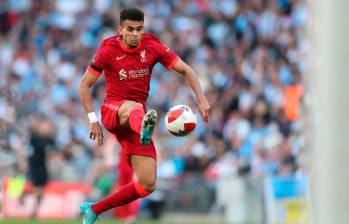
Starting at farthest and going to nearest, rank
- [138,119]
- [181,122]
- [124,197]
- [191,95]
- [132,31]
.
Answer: [191,95], [124,197], [132,31], [138,119], [181,122]

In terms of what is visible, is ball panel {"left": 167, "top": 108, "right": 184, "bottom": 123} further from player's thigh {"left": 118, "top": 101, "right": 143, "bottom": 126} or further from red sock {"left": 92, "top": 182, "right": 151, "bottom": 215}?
red sock {"left": 92, "top": 182, "right": 151, "bottom": 215}

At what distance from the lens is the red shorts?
306 inches

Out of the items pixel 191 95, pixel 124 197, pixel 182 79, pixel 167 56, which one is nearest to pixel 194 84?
pixel 167 56

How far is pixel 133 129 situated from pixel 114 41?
805mm

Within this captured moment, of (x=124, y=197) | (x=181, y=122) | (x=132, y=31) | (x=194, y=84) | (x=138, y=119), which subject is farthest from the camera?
(x=124, y=197)

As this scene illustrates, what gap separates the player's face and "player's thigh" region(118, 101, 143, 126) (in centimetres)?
48

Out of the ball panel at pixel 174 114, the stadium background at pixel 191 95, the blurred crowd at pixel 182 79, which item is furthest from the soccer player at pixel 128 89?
the blurred crowd at pixel 182 79

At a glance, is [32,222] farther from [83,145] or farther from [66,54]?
[66,54]

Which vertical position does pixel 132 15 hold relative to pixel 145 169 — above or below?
above

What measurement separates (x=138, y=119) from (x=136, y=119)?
3cm

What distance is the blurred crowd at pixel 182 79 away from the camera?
18.8 metres

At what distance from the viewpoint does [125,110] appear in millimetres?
7645

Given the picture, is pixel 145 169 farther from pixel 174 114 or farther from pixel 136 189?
pixel 174 114

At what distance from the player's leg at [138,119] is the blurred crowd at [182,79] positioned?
8.38 metres
